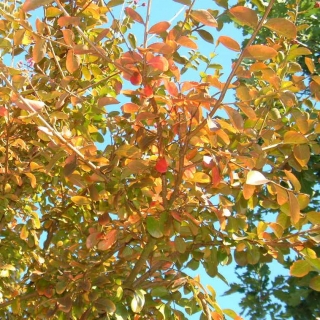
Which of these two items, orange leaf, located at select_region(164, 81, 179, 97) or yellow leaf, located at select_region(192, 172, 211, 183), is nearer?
orange leaf, located at select_region(164, 81, 179, 97)

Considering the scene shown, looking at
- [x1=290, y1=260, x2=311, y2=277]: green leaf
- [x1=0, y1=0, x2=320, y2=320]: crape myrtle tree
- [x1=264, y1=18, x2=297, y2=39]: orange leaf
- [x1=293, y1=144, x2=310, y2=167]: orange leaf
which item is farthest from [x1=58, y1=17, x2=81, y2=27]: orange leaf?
[x1=290, y1=260, x2=311, y2=277]: green leaf

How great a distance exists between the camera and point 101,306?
1.60 m

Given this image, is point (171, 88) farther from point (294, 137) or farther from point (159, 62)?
point (294, 137)

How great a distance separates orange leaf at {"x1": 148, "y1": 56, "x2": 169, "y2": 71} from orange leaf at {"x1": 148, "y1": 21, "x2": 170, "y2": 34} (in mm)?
85

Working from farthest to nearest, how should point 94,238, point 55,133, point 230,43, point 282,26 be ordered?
point 94,238, point 55,133, point 230,43, point 282,26

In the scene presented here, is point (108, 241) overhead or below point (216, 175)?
below

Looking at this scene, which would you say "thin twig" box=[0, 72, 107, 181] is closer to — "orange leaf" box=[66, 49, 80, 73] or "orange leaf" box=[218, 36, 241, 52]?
"orange leaf" box=[66, 49, 80, 73]

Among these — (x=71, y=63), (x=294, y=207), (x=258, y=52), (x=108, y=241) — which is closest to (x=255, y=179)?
(x=294, y=207)

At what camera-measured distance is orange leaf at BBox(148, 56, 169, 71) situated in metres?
1.32

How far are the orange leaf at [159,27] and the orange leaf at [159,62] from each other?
85 millimetres

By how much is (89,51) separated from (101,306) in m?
0.73

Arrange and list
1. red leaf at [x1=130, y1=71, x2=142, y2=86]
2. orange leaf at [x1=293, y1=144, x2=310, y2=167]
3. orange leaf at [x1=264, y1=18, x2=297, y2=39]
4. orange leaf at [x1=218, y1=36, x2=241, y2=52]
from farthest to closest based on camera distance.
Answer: orange leaf at [x1=293, y1=144, x2=310, y2=167]
red leaf at [x1=130, y1=71, x2=142, y2=86]
orange leaf at [x1=218, y1=36, x2=241, y2=52]
orange leaf at [x1=264, y1=18, x2=297, y2=39]

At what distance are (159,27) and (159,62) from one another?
0.11 m

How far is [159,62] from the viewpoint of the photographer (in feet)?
4.34
